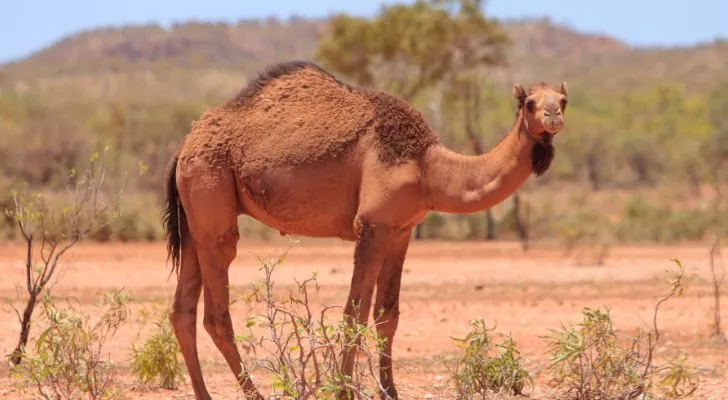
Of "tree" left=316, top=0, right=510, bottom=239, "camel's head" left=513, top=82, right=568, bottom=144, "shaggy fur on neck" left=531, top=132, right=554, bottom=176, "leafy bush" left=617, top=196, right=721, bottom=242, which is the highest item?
"tree" left=316, top=0, right=510, bottom=239

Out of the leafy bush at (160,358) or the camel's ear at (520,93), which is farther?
the leafy bush at (160,358)

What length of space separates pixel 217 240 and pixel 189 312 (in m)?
0.62

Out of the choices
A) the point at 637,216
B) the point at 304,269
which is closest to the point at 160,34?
the point at 637,216

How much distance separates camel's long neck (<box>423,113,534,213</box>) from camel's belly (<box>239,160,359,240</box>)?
2.01 ft

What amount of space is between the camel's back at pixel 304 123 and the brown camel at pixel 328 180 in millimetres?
11

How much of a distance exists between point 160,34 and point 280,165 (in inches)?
6240

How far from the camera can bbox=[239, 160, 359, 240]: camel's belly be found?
9.56 m

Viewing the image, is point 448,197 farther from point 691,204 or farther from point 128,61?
point 128,61

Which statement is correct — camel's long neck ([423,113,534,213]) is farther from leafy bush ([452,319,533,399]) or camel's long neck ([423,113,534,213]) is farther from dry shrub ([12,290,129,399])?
dry shrub ([12,290,129,399])

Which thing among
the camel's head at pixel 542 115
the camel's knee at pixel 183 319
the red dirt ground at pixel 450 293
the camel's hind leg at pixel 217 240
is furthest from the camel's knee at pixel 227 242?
the camel's head at pixel 542 115

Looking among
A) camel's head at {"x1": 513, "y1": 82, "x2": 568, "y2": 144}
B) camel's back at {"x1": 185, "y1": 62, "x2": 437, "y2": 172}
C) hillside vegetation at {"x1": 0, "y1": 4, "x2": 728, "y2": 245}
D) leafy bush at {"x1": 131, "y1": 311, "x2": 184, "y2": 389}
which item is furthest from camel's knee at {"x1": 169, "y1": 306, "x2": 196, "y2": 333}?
hillside vegetation at {"x1": 0, "y1": 4, "x2": 728, "y2": 245}

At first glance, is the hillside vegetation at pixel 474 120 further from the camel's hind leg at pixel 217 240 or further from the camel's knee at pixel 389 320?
the camel's knee at pixel 389 320

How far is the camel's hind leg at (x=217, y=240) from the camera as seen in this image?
32.0 feet

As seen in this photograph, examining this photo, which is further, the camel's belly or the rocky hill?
the rocky hill
